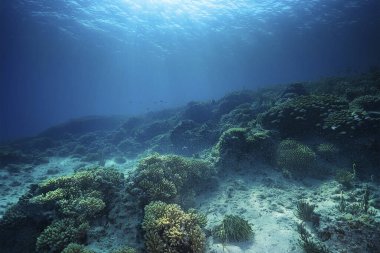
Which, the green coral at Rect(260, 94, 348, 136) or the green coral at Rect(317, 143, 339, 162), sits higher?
the green coral at Rect(260, 94, 348, 136)

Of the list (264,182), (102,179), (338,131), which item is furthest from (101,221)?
(338,131)

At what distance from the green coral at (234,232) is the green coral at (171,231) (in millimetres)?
678

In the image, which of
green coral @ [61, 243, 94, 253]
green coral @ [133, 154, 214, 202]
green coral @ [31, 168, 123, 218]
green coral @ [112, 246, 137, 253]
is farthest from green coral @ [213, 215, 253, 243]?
green coral @ [31, 168, 123, 218]

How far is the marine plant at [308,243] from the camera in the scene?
6.57 m

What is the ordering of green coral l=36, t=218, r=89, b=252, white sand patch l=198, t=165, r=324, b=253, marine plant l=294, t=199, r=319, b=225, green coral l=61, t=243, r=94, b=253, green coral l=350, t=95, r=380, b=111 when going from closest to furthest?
green coral l=61, t=243, r=94, b=253 < green coral l=36, t=218, r=89, b=252 < white sand patch l=198, t=165, r=324, b=253 < marine plant l=294, t=199, r=319, b=225 < green coral l=350, t=95, r=380, b=111

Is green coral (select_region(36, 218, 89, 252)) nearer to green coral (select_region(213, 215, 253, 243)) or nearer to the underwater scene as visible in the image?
the underwater scene

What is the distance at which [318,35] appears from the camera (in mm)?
48281

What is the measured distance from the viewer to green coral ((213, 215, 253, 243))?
741 centimetres

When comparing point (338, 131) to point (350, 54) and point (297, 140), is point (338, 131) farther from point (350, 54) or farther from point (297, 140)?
point (350, 54)

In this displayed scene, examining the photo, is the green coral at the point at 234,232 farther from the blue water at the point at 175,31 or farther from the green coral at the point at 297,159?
the blue water at the point at 175,31

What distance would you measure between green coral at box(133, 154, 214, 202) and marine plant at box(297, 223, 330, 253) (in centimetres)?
403

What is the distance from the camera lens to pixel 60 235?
22.8 ft

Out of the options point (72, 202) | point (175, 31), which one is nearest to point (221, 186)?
point (72, 202)

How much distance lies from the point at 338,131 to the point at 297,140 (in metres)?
1.75
